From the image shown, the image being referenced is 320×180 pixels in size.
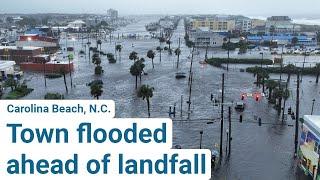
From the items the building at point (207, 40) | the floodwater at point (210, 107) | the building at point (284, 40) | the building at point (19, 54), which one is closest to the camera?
the floodwater at point (210, 107)

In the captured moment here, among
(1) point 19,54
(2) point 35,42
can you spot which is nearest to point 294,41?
(2) point 35,42

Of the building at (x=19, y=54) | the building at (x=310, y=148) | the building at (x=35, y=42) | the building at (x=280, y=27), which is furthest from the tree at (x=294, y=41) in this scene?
the building at (x=310, y=148)

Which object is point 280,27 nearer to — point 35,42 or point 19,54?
point 35,42

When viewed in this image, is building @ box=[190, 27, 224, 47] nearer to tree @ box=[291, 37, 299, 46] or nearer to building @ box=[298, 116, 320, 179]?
tree @ box=[291, 37, 299, 46]

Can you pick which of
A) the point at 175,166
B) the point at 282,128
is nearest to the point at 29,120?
the point at 175,166

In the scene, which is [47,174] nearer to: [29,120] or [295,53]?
[29,120]

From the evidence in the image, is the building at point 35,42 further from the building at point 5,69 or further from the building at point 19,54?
the building at point 5,69
